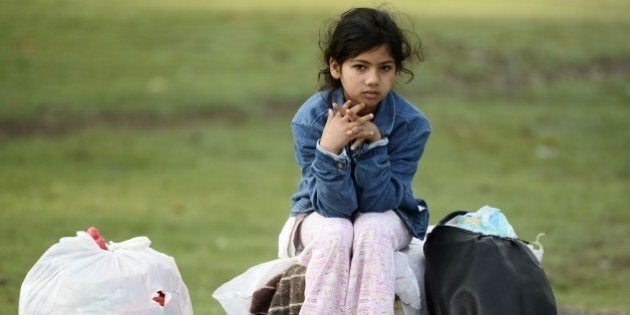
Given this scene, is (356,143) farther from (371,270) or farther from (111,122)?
(111,122)

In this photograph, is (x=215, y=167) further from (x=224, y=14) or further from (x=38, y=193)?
(x=224, y=14)

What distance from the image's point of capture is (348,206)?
498 cm

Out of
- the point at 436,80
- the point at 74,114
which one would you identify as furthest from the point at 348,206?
the point at 436,80

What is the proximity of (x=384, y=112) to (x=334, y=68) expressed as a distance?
1.00 feet

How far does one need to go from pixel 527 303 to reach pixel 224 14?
15.6 meters

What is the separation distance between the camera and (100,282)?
4941mm

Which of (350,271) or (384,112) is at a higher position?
(384,112)

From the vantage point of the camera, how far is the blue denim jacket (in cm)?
493

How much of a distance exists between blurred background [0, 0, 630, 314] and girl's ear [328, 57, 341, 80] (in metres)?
2.74

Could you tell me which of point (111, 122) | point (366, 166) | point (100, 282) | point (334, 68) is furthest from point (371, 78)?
point (111, 122)

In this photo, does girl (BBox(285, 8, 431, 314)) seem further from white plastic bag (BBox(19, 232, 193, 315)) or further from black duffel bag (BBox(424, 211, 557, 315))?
white plastic bag (BBox(19, 232, 193, 315))

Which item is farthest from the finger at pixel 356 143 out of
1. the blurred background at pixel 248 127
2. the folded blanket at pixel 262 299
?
the blurred background at pixel 248 127

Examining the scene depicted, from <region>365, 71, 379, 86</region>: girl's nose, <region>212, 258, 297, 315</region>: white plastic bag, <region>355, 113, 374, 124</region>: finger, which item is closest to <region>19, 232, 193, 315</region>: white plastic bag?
<region>212, 258, 297, 315</region>: white plastic bag

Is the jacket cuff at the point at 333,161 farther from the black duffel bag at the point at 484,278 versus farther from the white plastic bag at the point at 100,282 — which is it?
the white plastic bag at the point at 100,282
